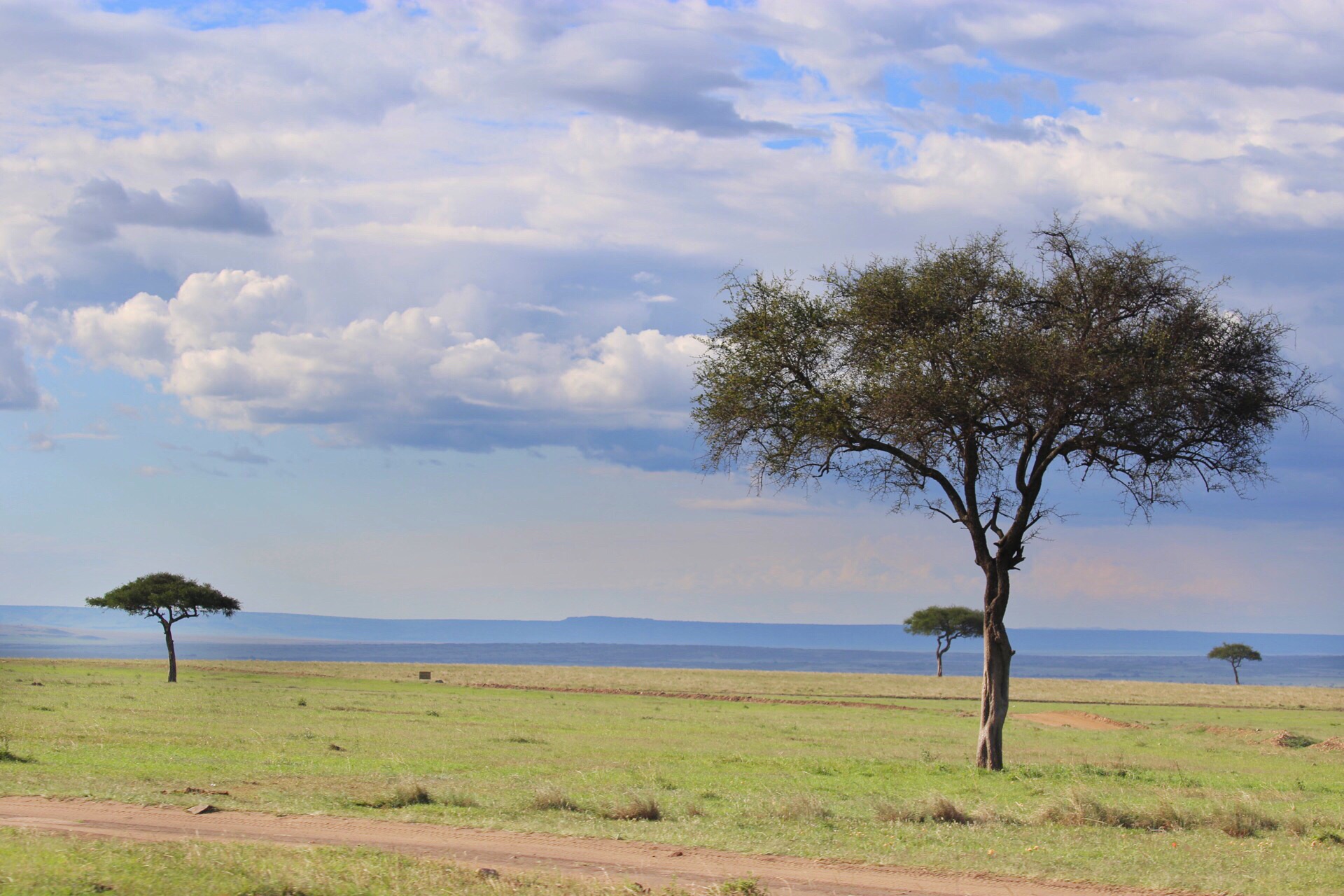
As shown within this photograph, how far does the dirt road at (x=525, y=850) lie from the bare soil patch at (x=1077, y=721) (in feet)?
138

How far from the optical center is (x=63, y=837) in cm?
1356

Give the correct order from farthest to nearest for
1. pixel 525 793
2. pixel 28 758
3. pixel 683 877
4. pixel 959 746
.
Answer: pixel 959 746
pixel 28 758
pixel 525 793
pixel 683 877

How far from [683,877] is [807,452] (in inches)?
573

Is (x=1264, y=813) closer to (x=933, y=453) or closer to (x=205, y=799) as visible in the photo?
(x=933, y=453)

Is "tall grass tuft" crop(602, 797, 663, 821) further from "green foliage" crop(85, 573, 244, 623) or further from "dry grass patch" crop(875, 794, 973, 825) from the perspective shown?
"green foliage" crop(85, 573, 244, 623)

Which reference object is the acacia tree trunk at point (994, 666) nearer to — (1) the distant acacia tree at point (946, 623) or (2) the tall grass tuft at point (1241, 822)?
(2) the tall grass tuft at point (1241, 822)

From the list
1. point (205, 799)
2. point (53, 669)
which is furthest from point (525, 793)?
point (53, 669)

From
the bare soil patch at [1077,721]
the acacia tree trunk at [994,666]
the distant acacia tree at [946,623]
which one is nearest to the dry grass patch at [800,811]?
the acacia tree trunk at [994,666]

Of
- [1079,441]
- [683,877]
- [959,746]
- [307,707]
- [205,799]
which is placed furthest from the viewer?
[307,707]

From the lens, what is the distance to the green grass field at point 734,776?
14789mm

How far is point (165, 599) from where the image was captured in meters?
76.1

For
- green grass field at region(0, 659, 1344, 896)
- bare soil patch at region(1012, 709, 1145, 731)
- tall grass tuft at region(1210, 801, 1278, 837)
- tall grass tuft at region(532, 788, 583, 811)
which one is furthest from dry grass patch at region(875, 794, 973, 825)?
bare soil patch at region(1012, 709, 1145, 731)

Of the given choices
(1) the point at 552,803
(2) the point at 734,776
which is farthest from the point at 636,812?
(2) the point at 734,776

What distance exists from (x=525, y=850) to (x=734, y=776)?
1147 centimetres
